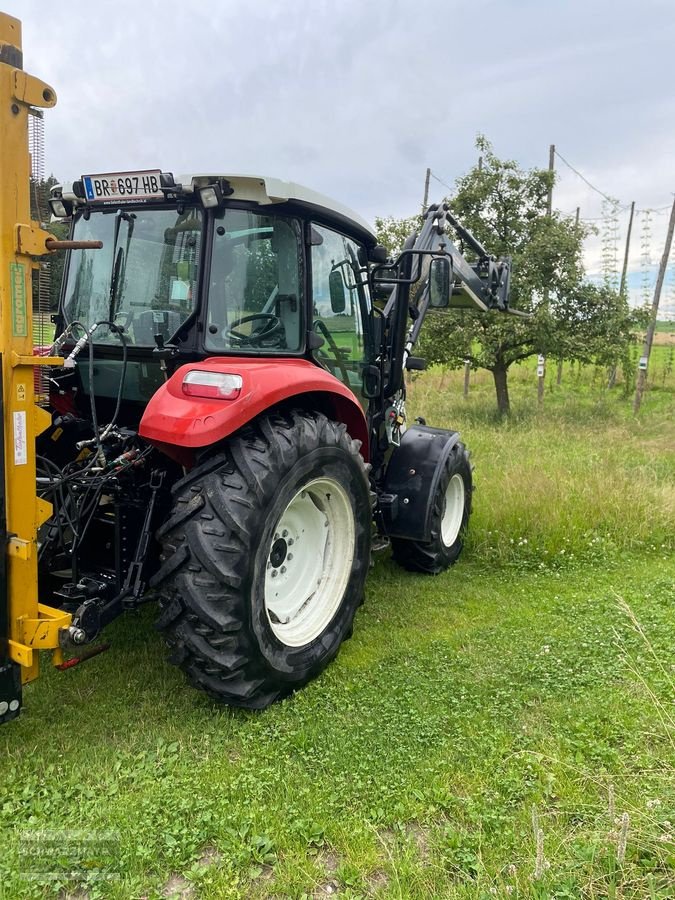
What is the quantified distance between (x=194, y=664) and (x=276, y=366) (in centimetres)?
130

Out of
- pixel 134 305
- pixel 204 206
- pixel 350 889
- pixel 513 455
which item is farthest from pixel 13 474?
pixel 513 455

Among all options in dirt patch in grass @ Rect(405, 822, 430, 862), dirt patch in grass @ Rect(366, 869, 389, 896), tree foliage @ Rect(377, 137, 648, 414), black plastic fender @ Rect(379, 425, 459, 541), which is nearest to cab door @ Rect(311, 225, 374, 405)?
black plastic fender @ Rect(379, 425, 459, 541)

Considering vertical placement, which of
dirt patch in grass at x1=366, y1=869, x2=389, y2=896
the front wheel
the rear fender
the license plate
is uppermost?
the license plate

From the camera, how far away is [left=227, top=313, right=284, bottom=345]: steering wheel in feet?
9.96

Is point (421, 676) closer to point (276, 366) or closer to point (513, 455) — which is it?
point (276, 366)

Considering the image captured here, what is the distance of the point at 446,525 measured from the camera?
4828mm

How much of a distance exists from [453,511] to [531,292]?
7.20m

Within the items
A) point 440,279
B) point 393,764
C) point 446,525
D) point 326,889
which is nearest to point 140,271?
point 440,279

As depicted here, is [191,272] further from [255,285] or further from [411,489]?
[411,489]

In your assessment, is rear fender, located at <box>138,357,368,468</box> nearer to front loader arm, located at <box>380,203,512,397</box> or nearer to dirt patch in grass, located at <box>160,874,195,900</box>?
front loader arm, located at <box>380,203,512,397</box>

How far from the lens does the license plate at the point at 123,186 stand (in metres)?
2.92

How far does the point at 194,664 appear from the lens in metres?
2.61

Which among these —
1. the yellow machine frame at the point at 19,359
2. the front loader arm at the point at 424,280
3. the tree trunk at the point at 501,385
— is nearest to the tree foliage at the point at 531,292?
the tree trunk at the point at 501,385

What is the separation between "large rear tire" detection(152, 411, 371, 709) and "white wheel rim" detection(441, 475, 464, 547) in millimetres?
1760
